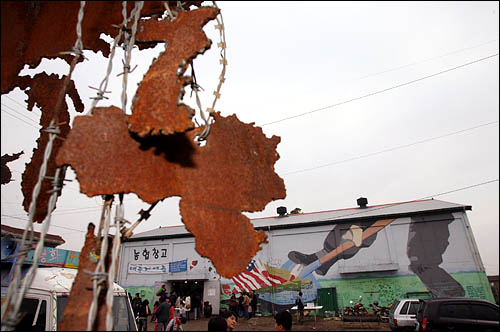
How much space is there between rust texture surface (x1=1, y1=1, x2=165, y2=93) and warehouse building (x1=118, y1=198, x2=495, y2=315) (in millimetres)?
Answer: 15280

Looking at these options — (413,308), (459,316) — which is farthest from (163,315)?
(413,308)

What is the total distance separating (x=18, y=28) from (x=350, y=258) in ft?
66.3

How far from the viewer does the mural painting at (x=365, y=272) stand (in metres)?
17.3

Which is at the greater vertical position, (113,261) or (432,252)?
(432,252)

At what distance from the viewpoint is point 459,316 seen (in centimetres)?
850

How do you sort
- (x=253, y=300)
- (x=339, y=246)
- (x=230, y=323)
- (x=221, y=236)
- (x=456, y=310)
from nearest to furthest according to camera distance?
1. (x=221, y=236)
2. (x=230, y=323)
3. (x=456, y=310)
4. (x=339, y=246)
5. (x=253, y=300)

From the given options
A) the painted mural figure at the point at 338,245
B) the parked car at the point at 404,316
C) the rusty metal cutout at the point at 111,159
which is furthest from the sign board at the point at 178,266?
the rusty metal cutout at the point at 111,159

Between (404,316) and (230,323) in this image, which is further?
(404,316)

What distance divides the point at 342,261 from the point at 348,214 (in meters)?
3.23

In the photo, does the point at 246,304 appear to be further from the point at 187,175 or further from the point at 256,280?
the point at 187,175

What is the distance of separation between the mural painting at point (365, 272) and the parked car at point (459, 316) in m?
9.70

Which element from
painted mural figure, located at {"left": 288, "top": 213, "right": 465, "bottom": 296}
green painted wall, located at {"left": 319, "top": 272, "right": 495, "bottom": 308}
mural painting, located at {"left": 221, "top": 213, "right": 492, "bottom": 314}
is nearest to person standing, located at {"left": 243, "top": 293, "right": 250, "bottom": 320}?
mural painting, located at {"left": 221, "top": 213, "right": 492, "bottom": 314}

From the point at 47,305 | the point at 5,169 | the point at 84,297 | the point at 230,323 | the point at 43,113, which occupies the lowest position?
the point at 230,323

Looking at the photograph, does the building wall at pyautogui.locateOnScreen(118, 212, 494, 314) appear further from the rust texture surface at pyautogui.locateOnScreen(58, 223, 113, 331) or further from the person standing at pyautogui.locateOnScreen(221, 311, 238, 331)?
the rust texture surface at pyautogui.locateOnScreen(58, 223, 113, 331)
